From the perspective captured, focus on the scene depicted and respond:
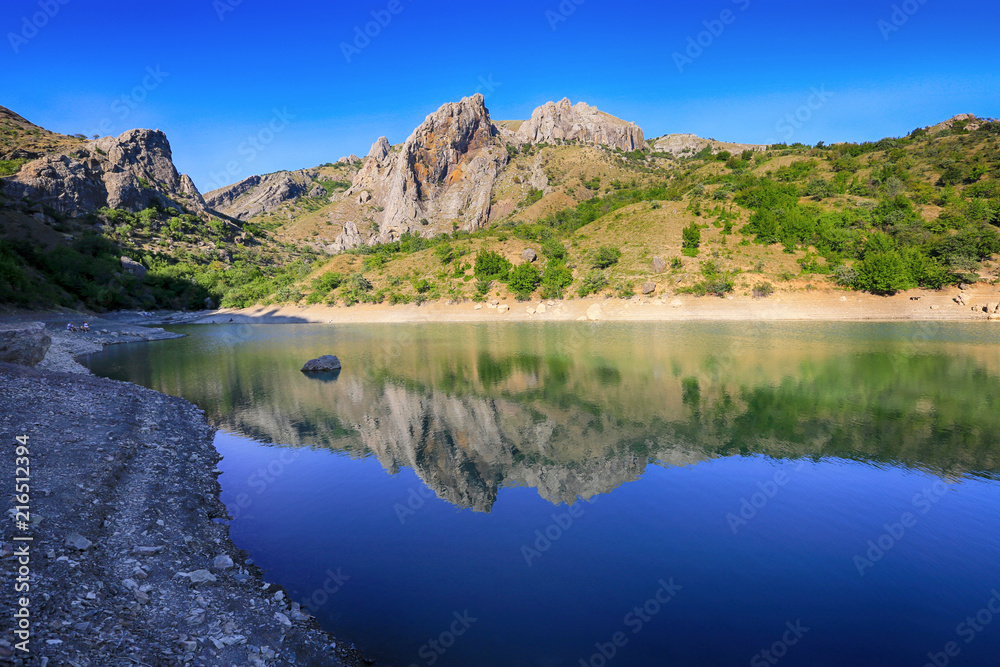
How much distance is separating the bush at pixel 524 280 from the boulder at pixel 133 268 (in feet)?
236

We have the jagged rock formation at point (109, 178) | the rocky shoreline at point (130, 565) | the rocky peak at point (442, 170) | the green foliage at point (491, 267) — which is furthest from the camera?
the rocky peak at point (442, 170)

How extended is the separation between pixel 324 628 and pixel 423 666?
1.65m

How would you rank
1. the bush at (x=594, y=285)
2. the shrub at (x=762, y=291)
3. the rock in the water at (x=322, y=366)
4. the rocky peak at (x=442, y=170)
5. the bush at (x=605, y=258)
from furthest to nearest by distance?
the rocky peak at (x=442, y=170)
the bush at (x=605, y=258)
the bush at (x=594, y=285)
the shrub at (x=762, y=291)
the rock in the water at (x=322, y=366)

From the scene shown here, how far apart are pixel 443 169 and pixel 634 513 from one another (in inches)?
6597

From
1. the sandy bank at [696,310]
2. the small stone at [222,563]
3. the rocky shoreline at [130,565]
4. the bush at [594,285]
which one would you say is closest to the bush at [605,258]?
the bush at [594,285]

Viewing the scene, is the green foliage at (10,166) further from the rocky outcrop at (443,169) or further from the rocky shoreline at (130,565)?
the rocky shoreline at (130,565)

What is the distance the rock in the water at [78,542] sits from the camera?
6906 millimetres

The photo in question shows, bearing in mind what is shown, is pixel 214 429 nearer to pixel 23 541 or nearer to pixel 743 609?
pixel 23 541

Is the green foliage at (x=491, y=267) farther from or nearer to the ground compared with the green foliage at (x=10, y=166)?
nearer to the ground

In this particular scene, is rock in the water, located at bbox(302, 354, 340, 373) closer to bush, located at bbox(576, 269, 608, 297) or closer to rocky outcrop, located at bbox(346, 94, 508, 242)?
bush, located at bbox(576, 269, 608, 297)

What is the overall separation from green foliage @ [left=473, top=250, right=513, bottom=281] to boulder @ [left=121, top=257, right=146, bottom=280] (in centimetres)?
6565

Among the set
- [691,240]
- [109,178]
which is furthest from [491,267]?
Result: [109,178]

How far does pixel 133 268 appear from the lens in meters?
88.2

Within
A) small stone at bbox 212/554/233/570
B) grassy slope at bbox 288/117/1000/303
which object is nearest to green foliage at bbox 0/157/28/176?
grassy slope at bbox 288/117/1000/303
